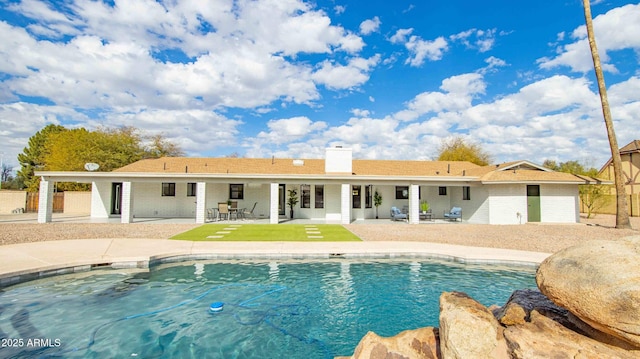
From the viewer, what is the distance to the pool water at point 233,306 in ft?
16.6

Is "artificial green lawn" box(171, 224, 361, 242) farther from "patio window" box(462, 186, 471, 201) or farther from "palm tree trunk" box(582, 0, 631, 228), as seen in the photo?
"palm tree trunk" box(582, 0, 631, 228)

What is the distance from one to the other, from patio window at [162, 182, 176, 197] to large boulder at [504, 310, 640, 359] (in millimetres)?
21781

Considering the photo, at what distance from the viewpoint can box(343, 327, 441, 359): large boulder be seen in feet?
11.7

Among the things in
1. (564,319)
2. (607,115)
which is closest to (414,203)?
(607,115)

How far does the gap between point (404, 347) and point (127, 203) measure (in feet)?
61.0

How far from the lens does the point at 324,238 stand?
43.2ft

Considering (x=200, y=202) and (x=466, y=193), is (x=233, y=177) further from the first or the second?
(x=466, y=193)

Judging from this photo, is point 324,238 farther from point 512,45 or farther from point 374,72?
point 512,45

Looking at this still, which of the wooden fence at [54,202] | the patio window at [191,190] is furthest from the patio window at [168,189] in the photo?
the wooden fence at [54,202]

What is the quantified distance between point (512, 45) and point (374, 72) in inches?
355

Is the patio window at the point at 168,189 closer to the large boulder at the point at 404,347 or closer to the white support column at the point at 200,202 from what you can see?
the white support column at the point at 200,202

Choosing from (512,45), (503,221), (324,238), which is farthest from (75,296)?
(512,45)

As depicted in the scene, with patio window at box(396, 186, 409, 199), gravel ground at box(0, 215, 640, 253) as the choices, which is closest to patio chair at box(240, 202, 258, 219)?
gravel ground at box(0, 215, 640, 253)

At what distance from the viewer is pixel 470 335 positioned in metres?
3.07
